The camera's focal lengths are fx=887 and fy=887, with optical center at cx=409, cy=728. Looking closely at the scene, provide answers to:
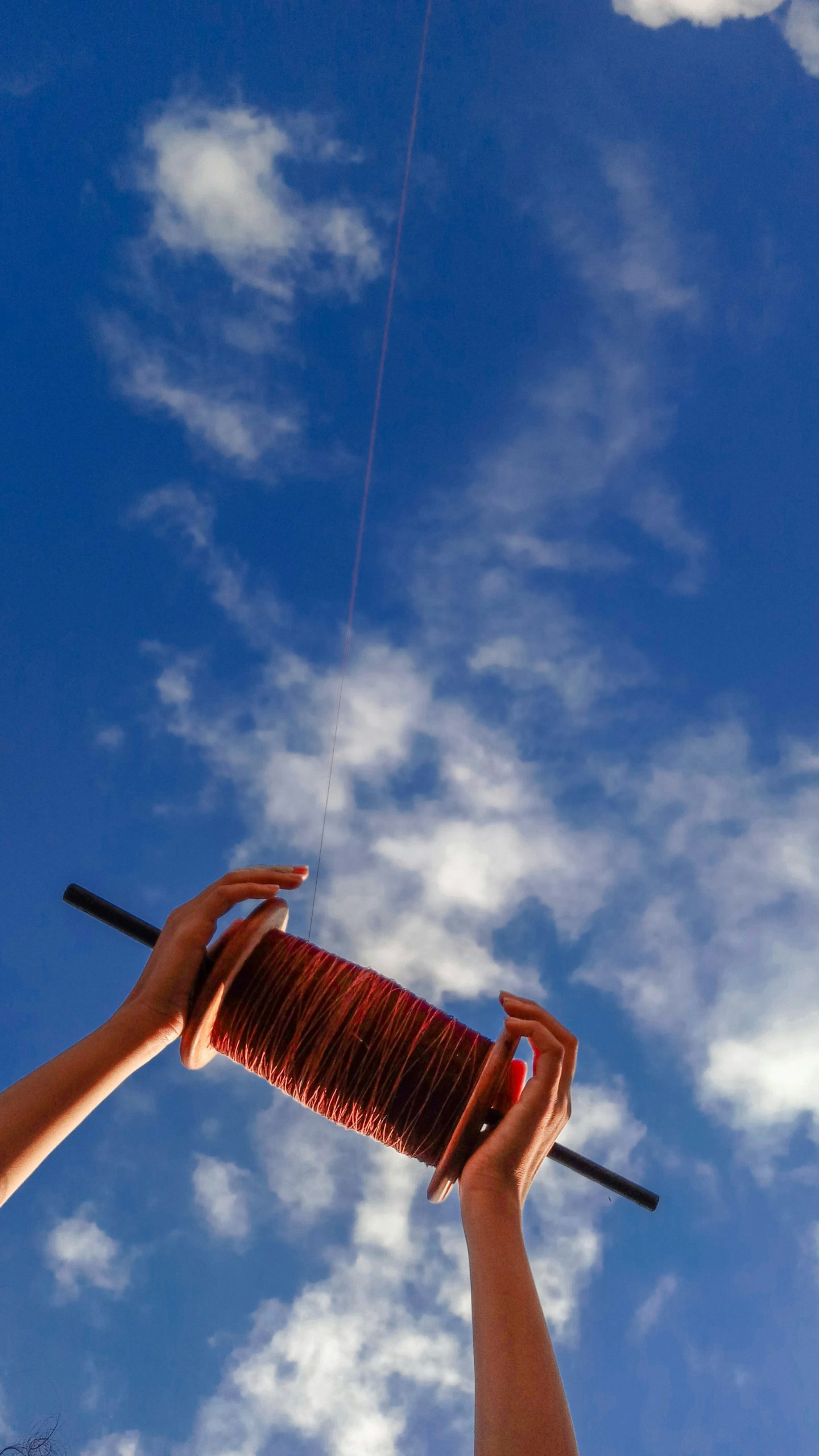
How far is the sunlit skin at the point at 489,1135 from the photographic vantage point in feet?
3.96

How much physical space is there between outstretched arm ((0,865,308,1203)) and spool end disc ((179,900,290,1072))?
0.16ft

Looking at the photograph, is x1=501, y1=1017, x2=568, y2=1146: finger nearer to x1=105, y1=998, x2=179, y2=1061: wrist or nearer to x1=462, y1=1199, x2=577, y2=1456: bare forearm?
x1=462, y1=1199, x2=577, y2=1456: bare forearm

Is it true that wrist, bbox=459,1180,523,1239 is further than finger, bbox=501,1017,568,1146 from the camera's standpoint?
No

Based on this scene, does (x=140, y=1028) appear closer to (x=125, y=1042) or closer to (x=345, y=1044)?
(x=125, y=1042)

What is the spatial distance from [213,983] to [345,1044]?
40 centimetres

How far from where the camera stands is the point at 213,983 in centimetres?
207

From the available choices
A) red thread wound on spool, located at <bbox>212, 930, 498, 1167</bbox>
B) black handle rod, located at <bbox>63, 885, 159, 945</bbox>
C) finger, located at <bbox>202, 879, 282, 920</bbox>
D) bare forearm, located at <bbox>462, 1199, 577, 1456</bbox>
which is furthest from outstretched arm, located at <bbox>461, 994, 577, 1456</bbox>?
black handle rod, located at <bbox>63, 885, 159, 945</bbox>

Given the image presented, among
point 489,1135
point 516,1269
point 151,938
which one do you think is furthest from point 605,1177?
point 151,938

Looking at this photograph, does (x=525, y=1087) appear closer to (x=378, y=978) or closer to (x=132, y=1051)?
(x=378, y=978)

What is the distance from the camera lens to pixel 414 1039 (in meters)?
2.23

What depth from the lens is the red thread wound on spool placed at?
2.19 meters

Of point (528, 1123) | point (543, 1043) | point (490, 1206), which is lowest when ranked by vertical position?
point (490, 1206)

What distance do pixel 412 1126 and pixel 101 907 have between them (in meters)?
0.96

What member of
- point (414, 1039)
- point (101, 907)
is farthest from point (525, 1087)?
point (101, 907)
